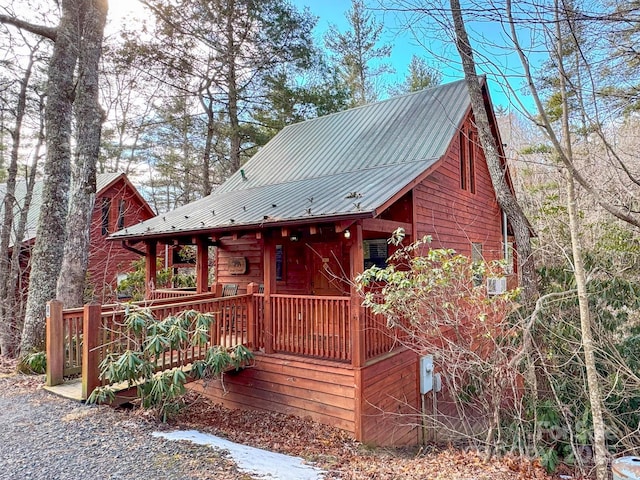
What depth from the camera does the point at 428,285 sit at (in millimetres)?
5414

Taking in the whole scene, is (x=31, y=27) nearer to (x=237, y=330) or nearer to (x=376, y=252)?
(x=237, y=330)

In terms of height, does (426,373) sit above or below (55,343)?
below

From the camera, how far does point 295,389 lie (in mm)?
6441

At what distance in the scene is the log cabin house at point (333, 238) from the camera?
6.02 meters

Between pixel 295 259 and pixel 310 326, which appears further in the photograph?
pixel 295 259

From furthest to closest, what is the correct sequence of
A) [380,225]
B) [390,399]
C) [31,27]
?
[31,27], [390,399], [380,225]

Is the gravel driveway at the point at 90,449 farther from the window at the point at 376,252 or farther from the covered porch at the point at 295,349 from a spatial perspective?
the window at the point at 376,252

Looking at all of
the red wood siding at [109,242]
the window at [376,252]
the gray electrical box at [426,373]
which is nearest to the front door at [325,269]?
the window at [376,252]

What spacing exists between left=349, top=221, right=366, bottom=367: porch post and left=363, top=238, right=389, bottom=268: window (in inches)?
119

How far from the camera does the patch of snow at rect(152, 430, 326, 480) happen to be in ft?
12.6

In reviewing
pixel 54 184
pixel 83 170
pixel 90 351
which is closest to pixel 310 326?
pixel 90 351

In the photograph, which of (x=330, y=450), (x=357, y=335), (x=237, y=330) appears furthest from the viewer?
(x=237, y=330)

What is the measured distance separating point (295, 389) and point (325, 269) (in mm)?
3299

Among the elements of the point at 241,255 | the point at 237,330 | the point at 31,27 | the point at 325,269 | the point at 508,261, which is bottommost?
the point at 237,330
